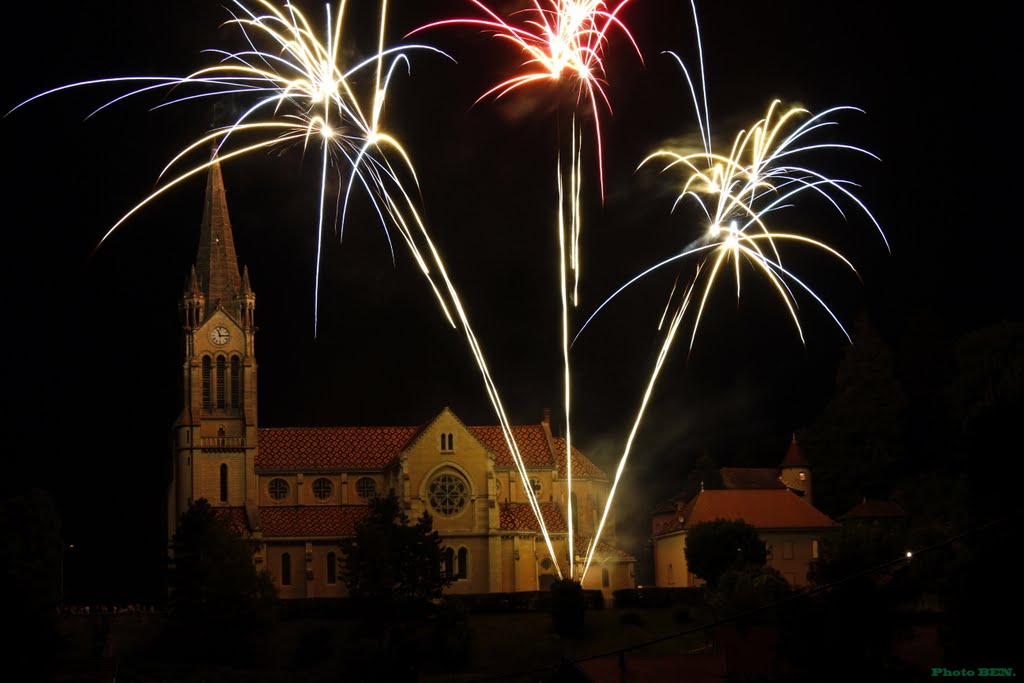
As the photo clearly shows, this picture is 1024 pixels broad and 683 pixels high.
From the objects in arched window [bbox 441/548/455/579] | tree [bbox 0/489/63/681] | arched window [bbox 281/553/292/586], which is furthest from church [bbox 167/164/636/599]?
tree [bbox 0/489/63/681]

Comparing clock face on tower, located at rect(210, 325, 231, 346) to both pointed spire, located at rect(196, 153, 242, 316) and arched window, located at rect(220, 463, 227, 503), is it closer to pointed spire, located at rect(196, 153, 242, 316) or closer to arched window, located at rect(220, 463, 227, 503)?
pointed spire, located at rect(196, 153, 242, 316)

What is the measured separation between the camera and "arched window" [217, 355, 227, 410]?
273 ft

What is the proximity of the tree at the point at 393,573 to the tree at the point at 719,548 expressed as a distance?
13.4 m


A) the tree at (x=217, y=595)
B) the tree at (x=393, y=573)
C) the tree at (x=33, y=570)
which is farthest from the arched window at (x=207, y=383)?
the tree at (x=393, y=573)

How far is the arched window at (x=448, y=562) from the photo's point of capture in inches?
2781

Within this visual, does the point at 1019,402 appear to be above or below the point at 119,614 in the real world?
above

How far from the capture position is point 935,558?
54406 mm

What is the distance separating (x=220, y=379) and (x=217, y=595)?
2043 cm

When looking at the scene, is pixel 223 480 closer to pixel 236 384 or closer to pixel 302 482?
pixel 302 482

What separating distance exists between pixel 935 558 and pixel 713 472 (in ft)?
172

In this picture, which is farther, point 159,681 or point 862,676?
point 159,681

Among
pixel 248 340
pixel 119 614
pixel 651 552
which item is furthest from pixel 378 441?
pixel 651 552

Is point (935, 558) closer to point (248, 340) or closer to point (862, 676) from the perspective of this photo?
point (862, 676)

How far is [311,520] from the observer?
273 ft
